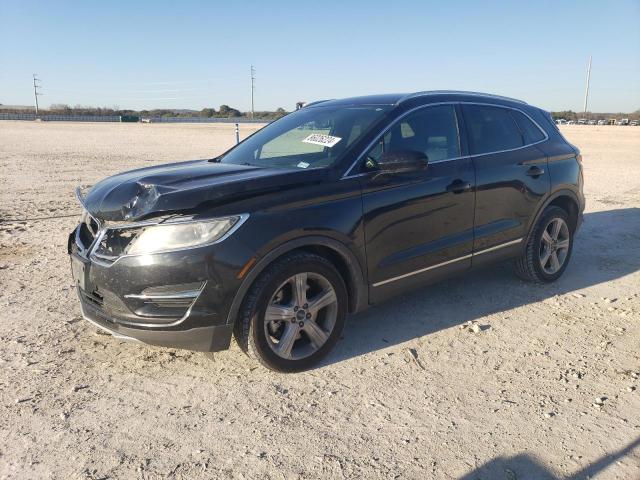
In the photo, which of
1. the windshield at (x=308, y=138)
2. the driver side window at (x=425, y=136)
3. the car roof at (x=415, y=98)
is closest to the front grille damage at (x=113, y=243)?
the windshield at (x=308, y=138)

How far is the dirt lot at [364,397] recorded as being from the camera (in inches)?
106

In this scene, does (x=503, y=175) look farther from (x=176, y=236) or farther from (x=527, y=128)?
(x=176, y=236)

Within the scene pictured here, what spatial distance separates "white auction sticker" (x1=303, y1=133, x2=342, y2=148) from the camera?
3987 millimetres

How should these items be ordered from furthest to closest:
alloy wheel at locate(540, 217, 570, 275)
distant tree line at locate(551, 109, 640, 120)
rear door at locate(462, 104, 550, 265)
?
1. distant tree line at locate(551, 109, 640, 120)
2. alloy wheel at locate(540, 217, 570, 275)
3. rear door at locate(462, 104, 550, 265)

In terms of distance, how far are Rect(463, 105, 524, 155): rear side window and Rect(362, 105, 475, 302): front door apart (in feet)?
0.65

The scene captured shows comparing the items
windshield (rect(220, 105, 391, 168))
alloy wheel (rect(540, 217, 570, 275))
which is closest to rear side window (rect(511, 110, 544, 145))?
alloy wheel (rect(540, 217, 570, 275))

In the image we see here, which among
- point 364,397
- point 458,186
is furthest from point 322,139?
point 364,397

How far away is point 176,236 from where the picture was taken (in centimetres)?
311

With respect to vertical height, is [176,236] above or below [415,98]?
below

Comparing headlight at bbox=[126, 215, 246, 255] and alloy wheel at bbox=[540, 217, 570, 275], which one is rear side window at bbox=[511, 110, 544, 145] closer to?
alloy wheel at bbox=[540, 217, 570, 275]

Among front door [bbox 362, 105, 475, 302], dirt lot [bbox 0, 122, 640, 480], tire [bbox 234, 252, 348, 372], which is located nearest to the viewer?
dirt lot [bbox 0, 122, 640, 480]

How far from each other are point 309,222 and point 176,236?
84 centimetres

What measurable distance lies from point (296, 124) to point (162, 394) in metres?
2.52

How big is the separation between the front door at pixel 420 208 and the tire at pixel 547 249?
1.00m
